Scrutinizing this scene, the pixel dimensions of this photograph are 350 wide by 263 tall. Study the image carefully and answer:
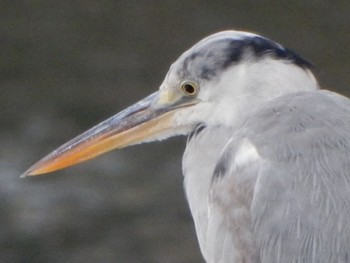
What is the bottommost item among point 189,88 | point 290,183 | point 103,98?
point 103,98

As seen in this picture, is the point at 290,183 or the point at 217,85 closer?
the point at 290,183

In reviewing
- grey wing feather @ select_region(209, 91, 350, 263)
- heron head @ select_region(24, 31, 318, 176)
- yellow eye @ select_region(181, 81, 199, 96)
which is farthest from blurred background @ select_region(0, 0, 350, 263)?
grey wing feather @ select_region(209, 91, 350, 263)

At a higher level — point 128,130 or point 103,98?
point 128,130

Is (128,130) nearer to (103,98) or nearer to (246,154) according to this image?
(246,154)

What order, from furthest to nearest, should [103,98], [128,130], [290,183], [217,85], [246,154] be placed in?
1. [103,98]
2. [128,130]
3. [217,85]
4. [246,154]
5. [290,183]

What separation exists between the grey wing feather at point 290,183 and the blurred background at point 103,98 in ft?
9.08

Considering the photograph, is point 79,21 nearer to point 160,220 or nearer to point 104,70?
point 104,70

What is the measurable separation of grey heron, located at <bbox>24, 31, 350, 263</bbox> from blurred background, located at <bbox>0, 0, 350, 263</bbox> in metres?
2.26

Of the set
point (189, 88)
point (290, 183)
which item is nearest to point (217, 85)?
point (189, 88)

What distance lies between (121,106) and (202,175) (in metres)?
3.09

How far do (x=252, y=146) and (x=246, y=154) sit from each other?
3 cm

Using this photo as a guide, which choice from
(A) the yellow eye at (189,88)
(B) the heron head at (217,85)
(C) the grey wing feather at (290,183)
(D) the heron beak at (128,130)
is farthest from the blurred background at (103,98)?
(C) the grey wing feather at (290,183)

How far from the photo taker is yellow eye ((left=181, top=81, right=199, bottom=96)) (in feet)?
11.5

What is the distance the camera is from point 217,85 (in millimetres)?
3475
